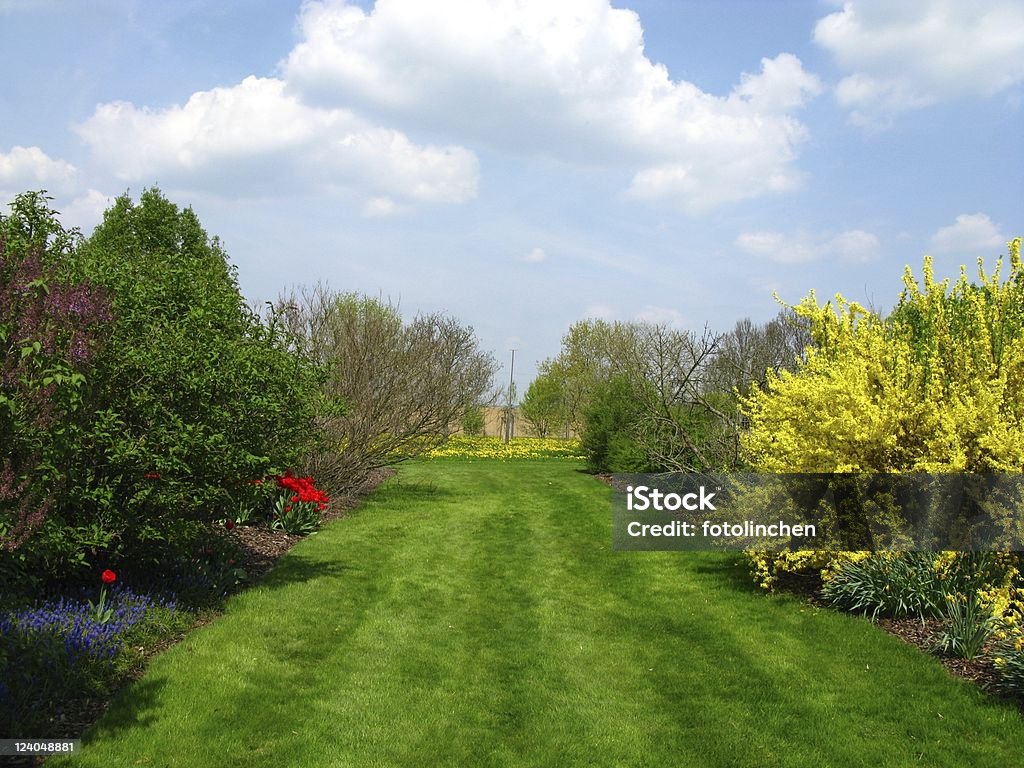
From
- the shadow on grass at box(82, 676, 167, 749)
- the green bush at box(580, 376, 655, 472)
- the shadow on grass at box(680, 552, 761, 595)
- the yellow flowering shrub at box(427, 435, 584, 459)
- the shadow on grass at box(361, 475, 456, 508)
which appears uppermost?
the green bush at box(580, 376, 655, 472)

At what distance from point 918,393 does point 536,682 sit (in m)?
4.62

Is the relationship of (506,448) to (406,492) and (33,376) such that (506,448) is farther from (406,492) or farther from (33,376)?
(33,376)

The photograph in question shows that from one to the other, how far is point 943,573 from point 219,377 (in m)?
6.68

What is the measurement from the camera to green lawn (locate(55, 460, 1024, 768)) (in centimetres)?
498

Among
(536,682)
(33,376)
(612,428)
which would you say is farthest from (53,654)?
(612,428)

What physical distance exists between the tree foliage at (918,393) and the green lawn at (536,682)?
66.7 inches

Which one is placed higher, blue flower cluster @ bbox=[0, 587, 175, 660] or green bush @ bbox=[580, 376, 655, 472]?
green bush @ bbox=[580, 376, 655, 472]

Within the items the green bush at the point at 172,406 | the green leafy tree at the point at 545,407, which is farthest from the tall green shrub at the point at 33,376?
the green leafy tree at the point at 545,407

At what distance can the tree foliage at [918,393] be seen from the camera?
7.29 metres

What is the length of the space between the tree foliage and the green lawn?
1693 mm

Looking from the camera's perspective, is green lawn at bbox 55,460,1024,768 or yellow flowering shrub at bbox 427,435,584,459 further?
yellow flowering shrub at bbox 427,435,584,459

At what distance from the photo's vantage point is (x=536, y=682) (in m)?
6.26

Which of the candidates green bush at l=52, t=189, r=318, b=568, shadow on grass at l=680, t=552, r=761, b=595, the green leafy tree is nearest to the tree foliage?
shadow on grass at l=680, t=552, r=761, b=595

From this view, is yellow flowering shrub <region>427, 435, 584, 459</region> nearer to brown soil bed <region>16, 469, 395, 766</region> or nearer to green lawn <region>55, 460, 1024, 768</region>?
brown soil bed <region>16, 469, 395, 766</region>
